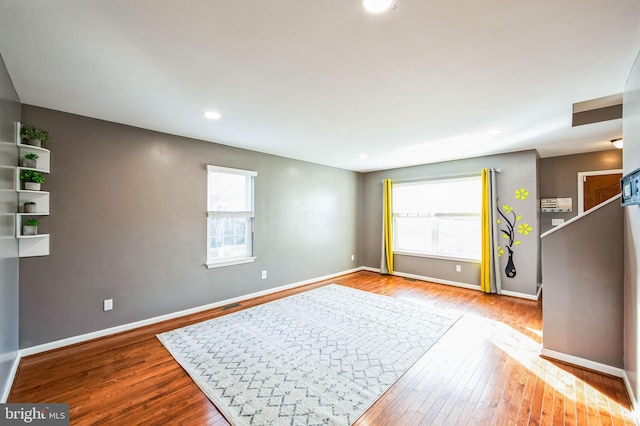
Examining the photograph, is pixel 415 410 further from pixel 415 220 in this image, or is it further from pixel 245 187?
pixel 415 220

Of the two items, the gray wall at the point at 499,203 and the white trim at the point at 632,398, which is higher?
the gray wall at the point at 499,203

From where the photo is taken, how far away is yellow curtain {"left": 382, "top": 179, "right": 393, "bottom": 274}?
6117mm

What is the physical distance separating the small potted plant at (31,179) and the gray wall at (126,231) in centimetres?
24

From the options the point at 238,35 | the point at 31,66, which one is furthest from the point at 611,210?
the point at 31,66

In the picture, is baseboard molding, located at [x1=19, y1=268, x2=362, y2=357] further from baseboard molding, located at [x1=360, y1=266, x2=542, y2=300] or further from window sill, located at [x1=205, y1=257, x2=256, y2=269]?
baseboard molding, located at [x1=360, y1=266, x2=542, y2=300]

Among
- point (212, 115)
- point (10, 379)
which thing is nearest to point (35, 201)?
point (10, 379)

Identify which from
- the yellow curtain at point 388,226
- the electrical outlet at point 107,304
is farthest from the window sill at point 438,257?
the electrical outlet at point 107,304

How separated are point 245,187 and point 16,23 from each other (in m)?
3.09

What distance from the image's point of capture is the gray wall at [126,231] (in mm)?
2771

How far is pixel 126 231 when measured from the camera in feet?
10.6

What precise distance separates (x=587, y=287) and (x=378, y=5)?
2.97 m

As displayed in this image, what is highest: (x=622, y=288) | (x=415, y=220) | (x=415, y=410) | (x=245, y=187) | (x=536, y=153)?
(x=536, y=153)

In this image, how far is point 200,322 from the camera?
3414mm

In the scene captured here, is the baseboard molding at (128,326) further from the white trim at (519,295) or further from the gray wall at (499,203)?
the white trim at (519,295)
